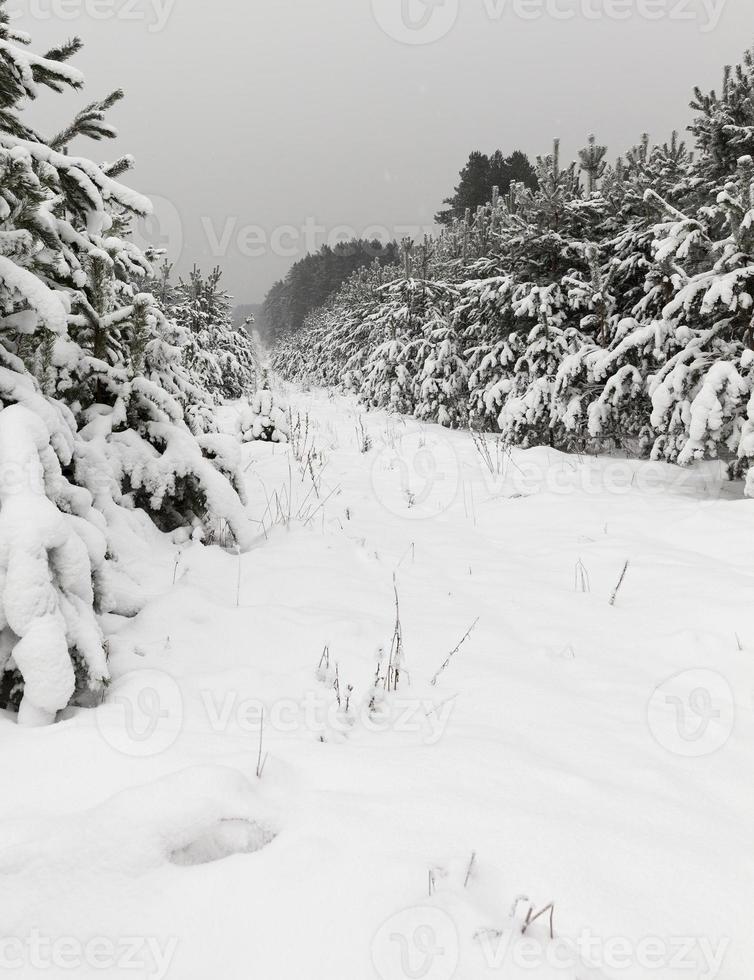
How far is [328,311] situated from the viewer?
3550 cm

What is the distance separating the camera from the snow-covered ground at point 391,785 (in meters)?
1.10

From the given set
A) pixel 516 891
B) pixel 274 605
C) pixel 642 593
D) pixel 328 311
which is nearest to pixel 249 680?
pixel 274 605

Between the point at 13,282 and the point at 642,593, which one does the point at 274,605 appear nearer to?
the point at 13,282

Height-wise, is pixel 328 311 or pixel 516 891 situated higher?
pixel 328 311

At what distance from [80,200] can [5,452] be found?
196cm
